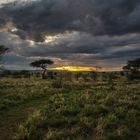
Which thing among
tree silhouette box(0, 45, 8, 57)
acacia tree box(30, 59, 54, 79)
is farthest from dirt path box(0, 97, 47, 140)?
acacia tree box(30, 59, 54, 79)

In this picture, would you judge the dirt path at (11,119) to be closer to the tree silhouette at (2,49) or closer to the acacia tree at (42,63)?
the tree silhouette at (2,49)

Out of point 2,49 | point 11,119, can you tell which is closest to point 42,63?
point 2,49

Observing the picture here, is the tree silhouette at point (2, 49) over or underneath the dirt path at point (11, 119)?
over

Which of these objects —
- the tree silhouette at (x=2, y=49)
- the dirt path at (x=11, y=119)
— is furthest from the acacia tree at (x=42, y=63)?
the dirt path at (x=11, y=119)

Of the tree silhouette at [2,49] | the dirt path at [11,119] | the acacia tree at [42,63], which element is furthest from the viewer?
the acacia tree at [42,63]

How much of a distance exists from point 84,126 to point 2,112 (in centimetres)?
708

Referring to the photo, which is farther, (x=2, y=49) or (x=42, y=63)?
(x=42, y=63)

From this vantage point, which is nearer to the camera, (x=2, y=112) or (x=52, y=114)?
(x=52, y=114)

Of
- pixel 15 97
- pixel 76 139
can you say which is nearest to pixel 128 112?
pixel 76 139

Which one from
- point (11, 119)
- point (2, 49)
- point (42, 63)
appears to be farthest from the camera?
point (42, 63)

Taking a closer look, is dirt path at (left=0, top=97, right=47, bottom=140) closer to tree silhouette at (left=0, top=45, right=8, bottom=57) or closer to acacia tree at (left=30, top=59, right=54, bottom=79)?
tree silhouette at (left=0, top=45, right=8, bottom=57)

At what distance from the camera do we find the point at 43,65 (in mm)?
87250

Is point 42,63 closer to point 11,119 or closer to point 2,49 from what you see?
point 2,49

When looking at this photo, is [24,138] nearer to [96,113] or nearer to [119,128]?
[119,128]
